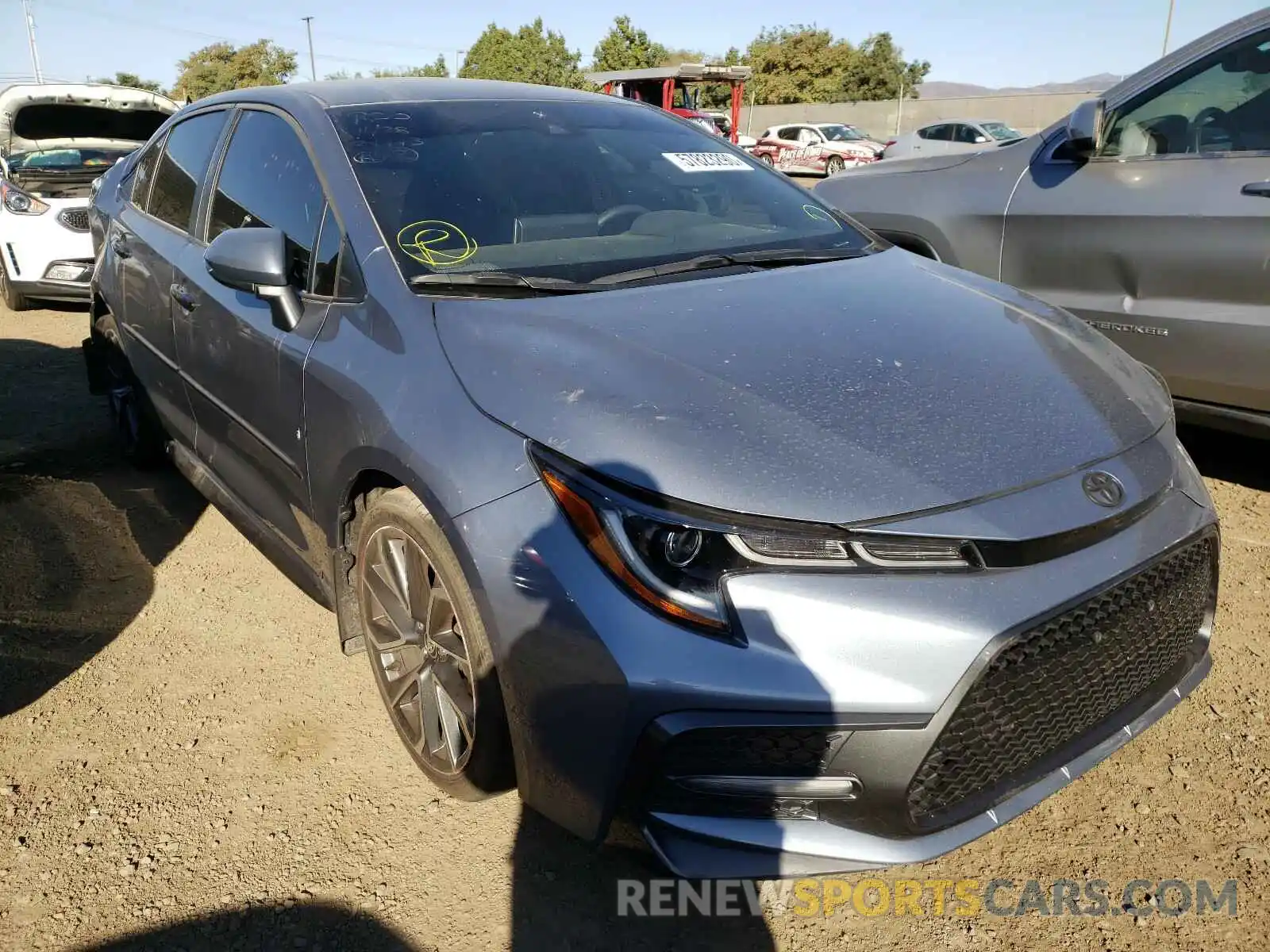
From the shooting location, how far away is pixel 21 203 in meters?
7.07

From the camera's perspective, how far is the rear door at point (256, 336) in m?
2.46

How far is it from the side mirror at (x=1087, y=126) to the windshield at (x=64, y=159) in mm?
7024

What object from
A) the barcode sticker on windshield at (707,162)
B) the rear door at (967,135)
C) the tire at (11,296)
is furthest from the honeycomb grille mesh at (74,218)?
the rear door at (967,135)

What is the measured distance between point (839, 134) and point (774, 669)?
2714 centimetres

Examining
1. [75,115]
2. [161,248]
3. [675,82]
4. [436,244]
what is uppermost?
[675,82]

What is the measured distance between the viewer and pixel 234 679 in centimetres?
276

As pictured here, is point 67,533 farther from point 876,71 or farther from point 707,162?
point 876,71

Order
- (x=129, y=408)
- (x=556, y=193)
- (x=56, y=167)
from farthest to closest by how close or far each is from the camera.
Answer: (x=56, y=167) < (x=129, y=408) < (x=556, y=193)

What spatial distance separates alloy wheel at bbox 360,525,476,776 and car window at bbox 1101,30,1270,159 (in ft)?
10.5

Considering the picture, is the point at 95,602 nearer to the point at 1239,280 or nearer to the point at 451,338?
the point at 451,338

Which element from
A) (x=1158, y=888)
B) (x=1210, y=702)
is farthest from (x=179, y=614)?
(x=1210, y=702)

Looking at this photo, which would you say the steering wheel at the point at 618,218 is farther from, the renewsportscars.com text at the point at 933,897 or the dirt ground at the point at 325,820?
the renewsportscars.com text at the point at 933,897

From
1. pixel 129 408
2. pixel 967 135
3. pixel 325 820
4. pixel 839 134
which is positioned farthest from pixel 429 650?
pixel 839 134

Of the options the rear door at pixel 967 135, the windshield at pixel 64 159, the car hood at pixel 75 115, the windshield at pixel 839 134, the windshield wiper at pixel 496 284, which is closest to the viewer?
the windshield wiper at pixel 496 284
